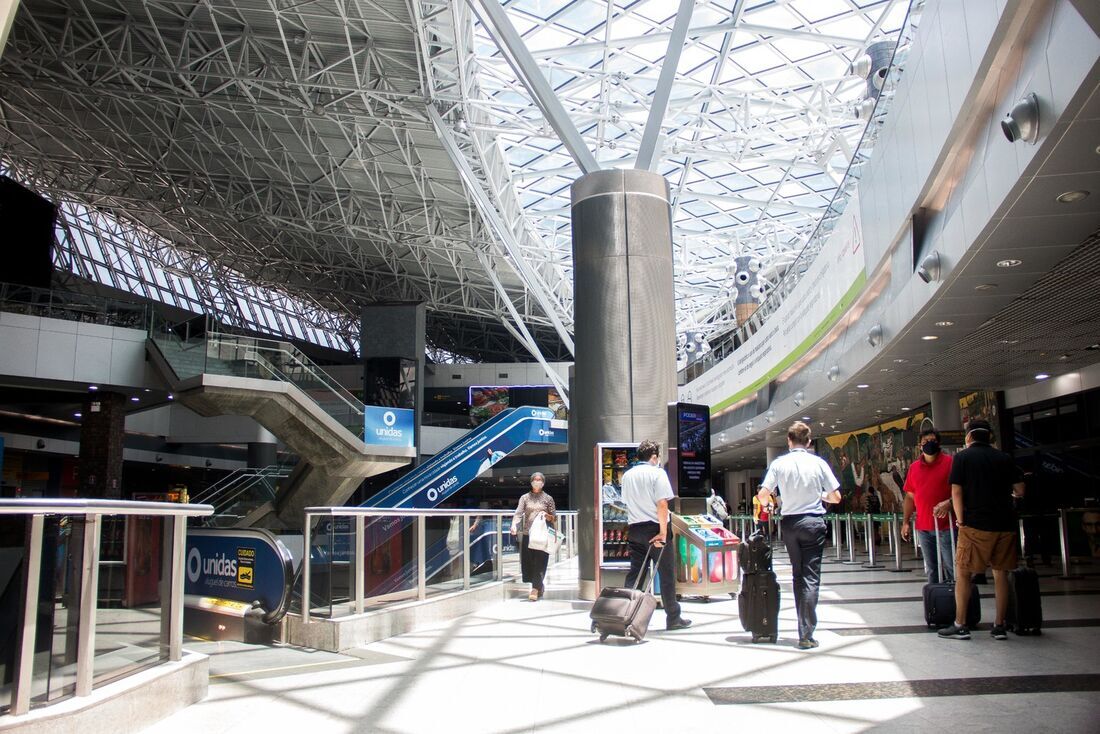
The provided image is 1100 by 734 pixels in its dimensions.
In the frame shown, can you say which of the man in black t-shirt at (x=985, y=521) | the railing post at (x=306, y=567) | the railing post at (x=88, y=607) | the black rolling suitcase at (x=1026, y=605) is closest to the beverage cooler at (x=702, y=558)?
the man in black t-shirt at (x=985, y=521)

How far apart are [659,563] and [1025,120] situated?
170 inches

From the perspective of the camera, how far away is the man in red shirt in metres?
7.58

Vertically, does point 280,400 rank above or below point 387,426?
above

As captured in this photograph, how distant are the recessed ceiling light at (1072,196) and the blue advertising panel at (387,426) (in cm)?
2230

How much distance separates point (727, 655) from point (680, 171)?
30.2 meters

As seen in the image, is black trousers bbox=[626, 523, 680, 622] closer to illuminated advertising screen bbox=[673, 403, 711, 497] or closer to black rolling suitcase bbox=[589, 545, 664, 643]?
black rolling suitcase bbox=[589, 545, 664, 643]

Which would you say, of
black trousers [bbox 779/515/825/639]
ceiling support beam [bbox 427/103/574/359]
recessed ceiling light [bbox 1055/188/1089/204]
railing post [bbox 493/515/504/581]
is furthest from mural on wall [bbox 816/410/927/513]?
black trousers [bbox 779/515/825/639]

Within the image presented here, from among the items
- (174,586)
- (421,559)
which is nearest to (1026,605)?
(421,559)

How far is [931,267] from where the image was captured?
8.41 metres

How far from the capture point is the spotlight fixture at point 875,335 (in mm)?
11570

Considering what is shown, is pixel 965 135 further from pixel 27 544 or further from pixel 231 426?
pixel 231 426

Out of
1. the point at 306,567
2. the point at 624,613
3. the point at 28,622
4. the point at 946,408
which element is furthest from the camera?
the point at 946,408

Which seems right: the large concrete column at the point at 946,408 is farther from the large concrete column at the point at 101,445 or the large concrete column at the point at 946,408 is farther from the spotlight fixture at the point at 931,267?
the large concrete column at the point at 101,445

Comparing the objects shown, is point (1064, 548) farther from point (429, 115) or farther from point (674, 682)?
point (429, 115)
